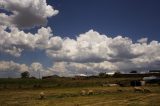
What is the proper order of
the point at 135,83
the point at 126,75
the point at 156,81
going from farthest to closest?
the point at 126,75, the point at 156,81, the point at 135,83

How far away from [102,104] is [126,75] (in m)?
107

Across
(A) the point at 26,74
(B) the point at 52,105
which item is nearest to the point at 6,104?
(B) the point at 52,105

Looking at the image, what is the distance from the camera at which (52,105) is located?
123 ft

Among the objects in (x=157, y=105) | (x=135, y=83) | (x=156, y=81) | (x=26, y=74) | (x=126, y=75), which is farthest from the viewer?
(x=26, y=74)

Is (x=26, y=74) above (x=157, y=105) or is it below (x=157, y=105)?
above

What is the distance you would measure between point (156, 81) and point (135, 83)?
10690 mm

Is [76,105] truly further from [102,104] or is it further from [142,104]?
[142,104]

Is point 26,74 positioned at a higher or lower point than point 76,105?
higher

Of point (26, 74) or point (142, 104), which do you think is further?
point (26, 74)

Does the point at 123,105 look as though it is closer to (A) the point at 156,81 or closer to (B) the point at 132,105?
(B) the point at 132,105

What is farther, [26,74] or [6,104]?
[26,74]

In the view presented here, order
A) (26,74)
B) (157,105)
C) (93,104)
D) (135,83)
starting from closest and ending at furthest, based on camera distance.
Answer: (157,105), (93,104), (135,83), (26,74)

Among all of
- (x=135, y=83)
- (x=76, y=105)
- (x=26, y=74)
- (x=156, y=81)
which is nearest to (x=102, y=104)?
(x=76, y=105)

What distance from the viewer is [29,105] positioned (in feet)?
126
